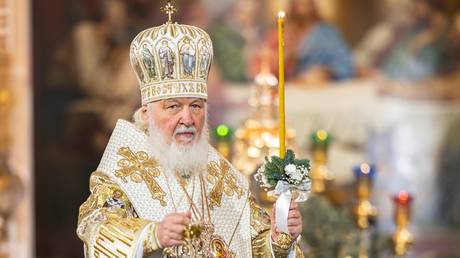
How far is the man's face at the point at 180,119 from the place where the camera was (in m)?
8.05

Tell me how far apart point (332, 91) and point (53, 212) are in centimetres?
296

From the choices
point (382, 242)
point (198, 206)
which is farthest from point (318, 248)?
point (198, 206)

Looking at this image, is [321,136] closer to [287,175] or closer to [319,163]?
[319,163]

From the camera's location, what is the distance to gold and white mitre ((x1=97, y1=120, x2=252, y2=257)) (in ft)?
26.8

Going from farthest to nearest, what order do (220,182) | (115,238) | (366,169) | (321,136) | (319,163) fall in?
(321,136) < (319,163) < (366,169) < (220,182) < (115,238)

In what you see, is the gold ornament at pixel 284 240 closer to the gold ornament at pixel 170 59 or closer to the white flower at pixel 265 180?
the white flower at pixel 265 180

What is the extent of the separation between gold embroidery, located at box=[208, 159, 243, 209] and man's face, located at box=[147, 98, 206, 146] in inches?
14.8

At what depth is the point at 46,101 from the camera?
16703 mm

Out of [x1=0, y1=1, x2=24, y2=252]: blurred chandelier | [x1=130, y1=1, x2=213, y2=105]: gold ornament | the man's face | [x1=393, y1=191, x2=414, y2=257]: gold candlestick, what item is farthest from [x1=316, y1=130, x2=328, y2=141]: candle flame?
the man's face

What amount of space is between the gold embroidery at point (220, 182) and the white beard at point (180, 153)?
0.50 ft

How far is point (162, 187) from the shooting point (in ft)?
27.1

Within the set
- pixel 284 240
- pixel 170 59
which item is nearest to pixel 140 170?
pixel 170 59

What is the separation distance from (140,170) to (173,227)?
0.74 meters

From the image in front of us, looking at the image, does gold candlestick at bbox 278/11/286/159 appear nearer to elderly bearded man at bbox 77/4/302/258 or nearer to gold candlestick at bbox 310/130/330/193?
elderly bearded man at bbox 77/4/302/258
